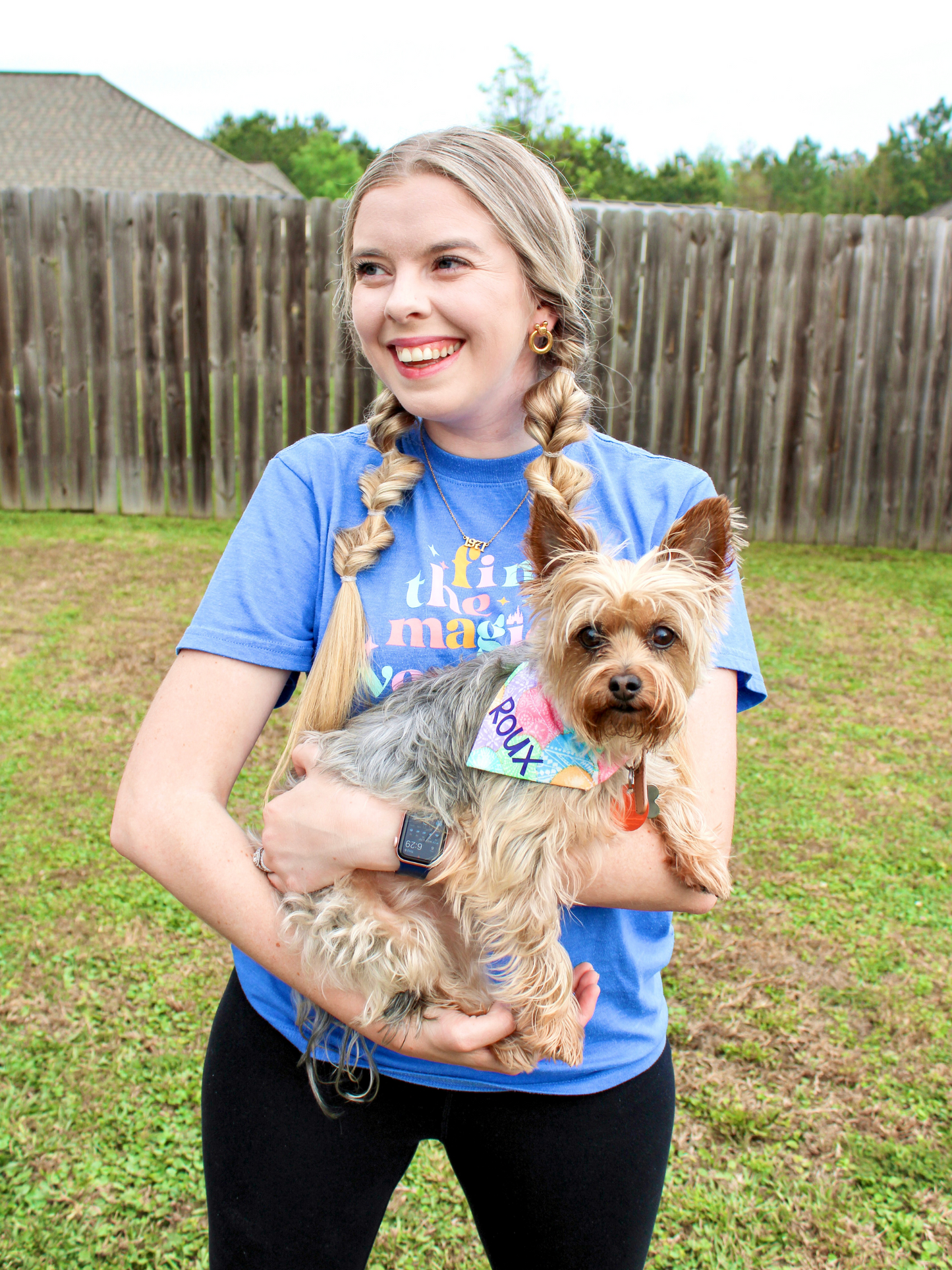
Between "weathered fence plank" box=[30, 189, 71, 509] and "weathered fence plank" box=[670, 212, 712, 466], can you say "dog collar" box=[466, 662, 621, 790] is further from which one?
"weathered fence plank" box=[30, 189, 71, 509]

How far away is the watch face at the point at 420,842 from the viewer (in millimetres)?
1983

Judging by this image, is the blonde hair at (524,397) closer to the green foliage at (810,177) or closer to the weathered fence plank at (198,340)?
the weathered fence plank at (198,340)

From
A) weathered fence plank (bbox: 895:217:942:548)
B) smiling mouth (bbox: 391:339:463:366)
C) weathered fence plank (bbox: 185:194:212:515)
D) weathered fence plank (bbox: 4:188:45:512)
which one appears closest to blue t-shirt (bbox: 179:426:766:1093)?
smiling mouth (bbox: 391:339:463:366)

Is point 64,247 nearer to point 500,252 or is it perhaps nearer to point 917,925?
point 500,252

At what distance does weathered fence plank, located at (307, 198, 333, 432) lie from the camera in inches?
357

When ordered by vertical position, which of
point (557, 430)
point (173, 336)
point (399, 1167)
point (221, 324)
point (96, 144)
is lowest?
point (399, 1167)

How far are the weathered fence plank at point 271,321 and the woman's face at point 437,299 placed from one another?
24.4ft

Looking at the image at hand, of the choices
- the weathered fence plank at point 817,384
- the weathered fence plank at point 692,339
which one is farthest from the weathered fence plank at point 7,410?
the weathered fence plank at point 817,384

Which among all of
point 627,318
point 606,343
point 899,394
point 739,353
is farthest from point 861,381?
point 606,343

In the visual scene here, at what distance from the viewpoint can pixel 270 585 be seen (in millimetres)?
2016

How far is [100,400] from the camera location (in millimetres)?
9391

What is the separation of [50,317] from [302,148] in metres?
79.1

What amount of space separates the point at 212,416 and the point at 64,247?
83.9 inches

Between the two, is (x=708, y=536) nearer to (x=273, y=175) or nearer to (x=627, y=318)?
(x=627, y=318)
